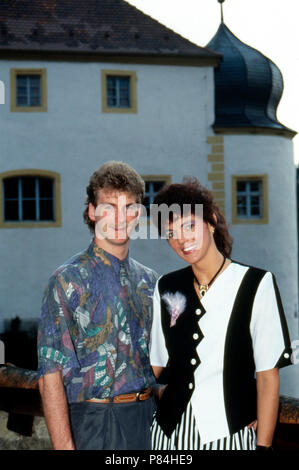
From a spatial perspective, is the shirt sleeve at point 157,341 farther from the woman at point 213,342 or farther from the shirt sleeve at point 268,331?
the shirt sleeve at point 268,331

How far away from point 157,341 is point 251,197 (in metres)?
16.9

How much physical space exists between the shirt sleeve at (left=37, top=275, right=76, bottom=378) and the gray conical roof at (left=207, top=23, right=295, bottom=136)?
17.1 m

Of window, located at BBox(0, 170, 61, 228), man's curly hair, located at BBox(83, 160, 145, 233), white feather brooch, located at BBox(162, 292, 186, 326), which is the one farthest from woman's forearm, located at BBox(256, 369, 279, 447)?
window, located at BBox(0, 170, 61, 228)

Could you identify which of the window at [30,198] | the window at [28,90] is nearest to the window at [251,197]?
the window at [30,198]

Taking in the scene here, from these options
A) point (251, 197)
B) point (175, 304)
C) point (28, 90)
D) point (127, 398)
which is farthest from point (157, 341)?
point (251, 197)

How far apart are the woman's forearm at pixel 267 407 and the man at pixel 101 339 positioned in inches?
22.4

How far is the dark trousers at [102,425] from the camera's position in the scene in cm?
266

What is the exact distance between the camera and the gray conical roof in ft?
65.3

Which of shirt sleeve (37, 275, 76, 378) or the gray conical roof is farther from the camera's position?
the gray conical roof

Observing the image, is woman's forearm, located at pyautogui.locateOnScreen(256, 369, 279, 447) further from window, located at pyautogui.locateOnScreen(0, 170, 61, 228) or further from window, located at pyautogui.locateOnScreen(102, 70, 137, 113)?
window, located at pyautogui.locateOnScreen(102, 70, 137, 113)

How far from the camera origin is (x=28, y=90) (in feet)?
59.5

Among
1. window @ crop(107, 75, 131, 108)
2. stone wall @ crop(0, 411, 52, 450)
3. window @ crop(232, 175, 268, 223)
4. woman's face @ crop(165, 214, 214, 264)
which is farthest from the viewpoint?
window @ crop(232, 175, 268, 223)

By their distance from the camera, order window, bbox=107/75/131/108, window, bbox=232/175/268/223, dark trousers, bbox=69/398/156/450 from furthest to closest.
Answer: window, bbox=232/175/268/223, window, bbox=107/75/131/108, dark trousers, bbox=69/398/156/450

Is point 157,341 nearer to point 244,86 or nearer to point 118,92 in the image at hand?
point 118,92
